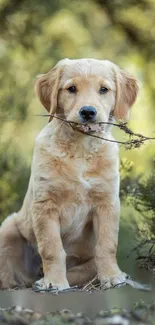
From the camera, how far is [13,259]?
4477mm

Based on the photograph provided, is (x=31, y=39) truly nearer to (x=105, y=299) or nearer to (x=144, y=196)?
(x=144, y=196)

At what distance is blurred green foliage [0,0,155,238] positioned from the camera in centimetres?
639

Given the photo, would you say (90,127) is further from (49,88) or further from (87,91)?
(49,88)

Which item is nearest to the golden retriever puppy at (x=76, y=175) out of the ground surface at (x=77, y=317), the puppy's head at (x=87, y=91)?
the puppy's head at (x=87, y=91)

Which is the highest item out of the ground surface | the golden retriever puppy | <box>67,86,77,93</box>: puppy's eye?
<box>67,86,77,93</box>: puppy's eye

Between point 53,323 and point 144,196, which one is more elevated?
point 144,196

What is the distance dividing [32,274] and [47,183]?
693 mm

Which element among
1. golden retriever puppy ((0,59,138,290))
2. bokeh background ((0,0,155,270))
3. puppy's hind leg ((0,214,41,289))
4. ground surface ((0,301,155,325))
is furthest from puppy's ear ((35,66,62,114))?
bokeh background ((0,0,155,270))

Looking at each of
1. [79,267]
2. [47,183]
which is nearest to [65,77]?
[47,183]

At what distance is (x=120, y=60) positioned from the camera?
6.64 meters

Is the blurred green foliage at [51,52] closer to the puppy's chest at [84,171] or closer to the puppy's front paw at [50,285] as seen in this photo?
the puppy's chest at [84,171]

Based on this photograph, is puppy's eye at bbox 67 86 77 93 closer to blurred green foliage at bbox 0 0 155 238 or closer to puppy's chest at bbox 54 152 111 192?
puppy's chest at bbox 54 152 111 192

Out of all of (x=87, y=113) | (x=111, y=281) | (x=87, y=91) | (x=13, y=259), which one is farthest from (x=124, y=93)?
(x=13, y=259)

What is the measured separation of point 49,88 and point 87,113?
17.8 inches
